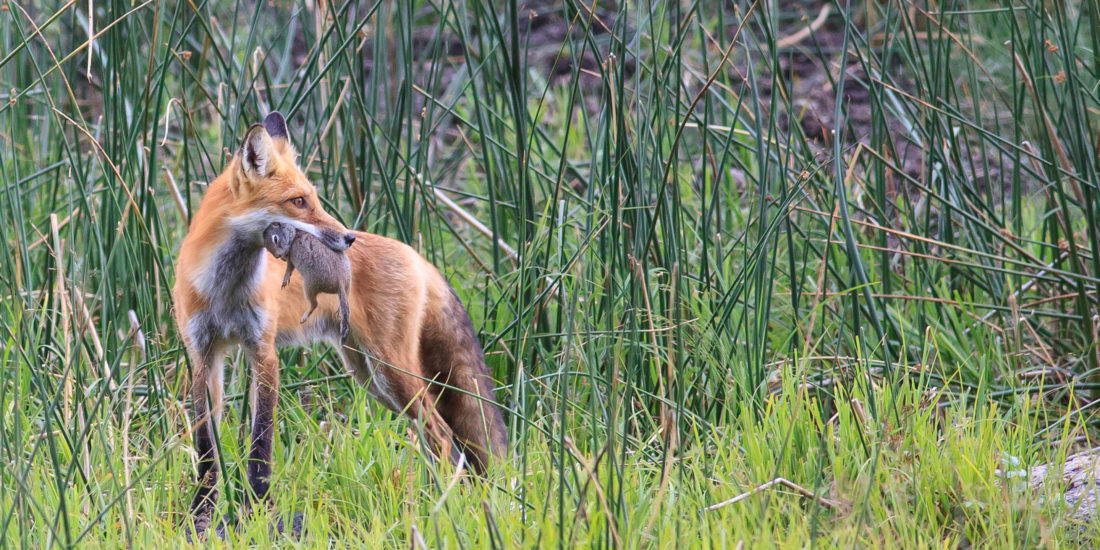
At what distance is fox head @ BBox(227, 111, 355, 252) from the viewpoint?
10.5 feet

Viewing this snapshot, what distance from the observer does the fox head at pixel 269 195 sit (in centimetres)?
320

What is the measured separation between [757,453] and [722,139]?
199 cm

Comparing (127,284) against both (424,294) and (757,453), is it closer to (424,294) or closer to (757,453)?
(424,294)

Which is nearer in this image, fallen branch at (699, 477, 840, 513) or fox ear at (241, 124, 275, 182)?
fallen branch at (699, 477, 840, 513)

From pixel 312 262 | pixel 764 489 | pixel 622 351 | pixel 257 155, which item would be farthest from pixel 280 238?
pixel 764 489

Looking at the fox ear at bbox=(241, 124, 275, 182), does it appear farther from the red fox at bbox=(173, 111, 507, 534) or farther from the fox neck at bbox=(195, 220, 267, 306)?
the fox neck at bbox=(195, 220, 267, 306)

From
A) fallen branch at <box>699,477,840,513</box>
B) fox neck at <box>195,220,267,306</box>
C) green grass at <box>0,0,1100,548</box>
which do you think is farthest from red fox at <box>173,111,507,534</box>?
fallen branch at <box>699,477,840,513</box>

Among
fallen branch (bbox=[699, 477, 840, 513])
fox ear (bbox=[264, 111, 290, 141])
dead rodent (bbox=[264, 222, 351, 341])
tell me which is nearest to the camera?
fallen branch (bbox=[699, 477, 840, 513])

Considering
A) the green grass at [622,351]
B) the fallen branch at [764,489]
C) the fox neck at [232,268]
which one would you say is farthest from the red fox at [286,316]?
the fallen branch at [764,489]

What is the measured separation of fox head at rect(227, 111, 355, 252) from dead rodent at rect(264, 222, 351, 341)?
1.3 inches

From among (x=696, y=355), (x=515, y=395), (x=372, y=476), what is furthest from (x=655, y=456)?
(x=372, y=476)

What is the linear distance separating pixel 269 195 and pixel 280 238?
0.54ft

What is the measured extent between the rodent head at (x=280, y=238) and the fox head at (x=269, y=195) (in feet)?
0.08

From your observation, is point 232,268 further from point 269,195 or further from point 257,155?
point 257,155
